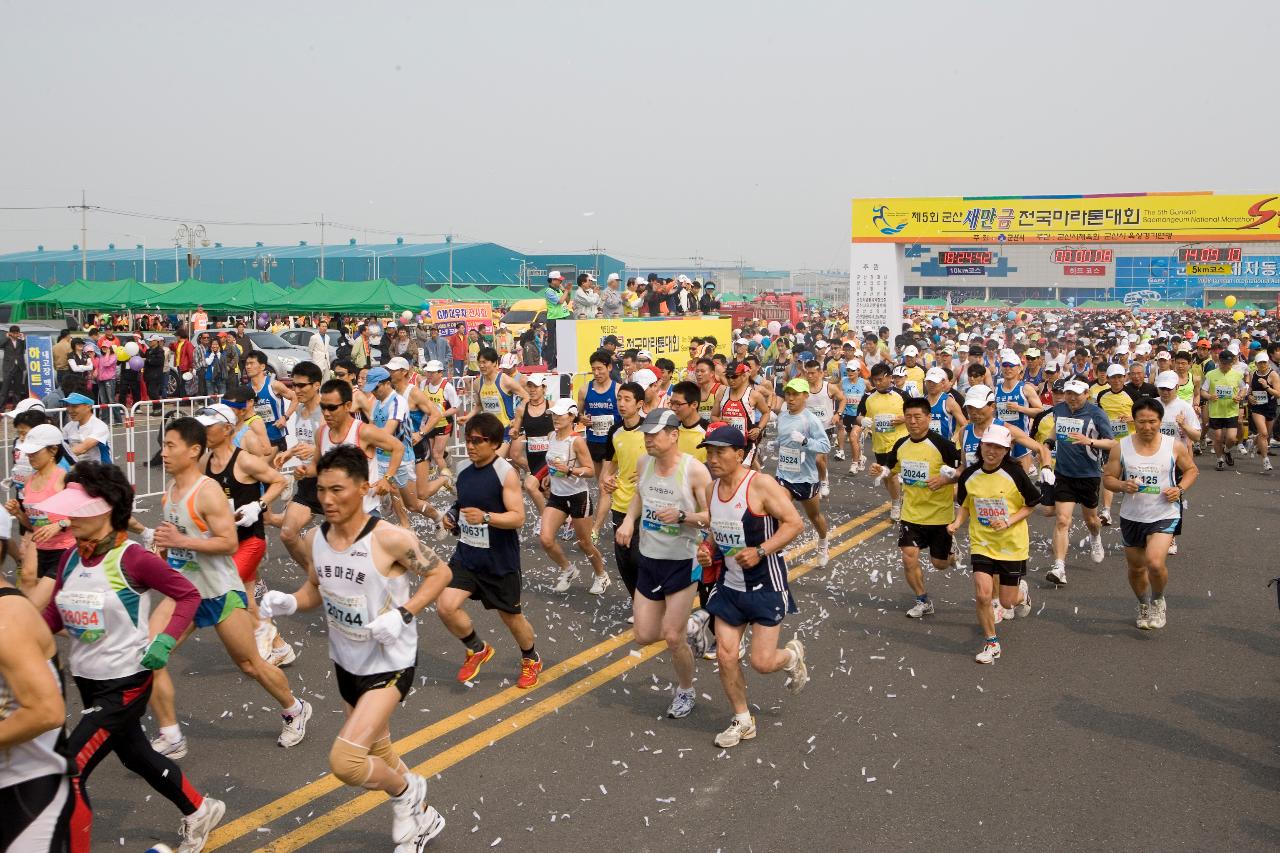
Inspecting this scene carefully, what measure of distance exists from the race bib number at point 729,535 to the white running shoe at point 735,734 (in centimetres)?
94

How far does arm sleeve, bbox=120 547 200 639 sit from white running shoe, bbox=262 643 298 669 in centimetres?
294

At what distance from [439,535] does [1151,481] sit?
689 centimetres

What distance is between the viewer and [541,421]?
10570 millimetres

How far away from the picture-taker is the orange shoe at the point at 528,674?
6.93 m

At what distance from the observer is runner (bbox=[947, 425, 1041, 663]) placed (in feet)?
24.8

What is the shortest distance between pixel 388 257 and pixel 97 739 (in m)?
70.9

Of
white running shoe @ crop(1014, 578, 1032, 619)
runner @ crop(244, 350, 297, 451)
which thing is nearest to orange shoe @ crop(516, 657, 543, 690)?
white running shoe @ crop(1014, 578, 1032, 619)

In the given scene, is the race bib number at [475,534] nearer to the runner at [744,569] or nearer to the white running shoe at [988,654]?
the runner at [744,569]

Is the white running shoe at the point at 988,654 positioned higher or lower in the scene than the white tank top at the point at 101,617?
lower

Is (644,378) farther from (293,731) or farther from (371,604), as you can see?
(371,604)

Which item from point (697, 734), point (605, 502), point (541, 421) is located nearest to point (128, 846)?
point (697, 734)

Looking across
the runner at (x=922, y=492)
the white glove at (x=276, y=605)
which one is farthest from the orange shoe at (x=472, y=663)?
the runner at (x=922, y=492)

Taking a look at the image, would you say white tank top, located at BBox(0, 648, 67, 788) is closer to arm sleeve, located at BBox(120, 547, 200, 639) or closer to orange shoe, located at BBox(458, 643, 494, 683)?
arm sleeve, located at BBox(120, 547, 200, 639)

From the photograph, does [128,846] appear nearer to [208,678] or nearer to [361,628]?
[361,628]
